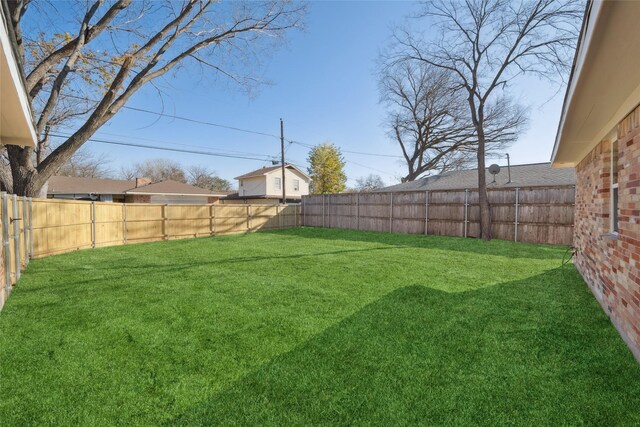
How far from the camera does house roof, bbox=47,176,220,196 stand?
22.5m

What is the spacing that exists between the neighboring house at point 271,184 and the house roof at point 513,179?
44.6 ft

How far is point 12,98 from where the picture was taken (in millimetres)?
2613

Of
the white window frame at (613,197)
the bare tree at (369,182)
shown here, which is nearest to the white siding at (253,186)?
the bare tree at (369,182)

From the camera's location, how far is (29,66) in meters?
8.55

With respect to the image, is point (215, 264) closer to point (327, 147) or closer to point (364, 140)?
point (364, 140)

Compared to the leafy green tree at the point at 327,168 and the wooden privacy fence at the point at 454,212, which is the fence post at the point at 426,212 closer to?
the wooden privacy fence at the point at 454,212

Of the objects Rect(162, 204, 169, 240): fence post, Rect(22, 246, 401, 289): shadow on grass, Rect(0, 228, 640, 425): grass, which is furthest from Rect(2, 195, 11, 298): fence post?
Rect(162, 204, 169, 240): fence post

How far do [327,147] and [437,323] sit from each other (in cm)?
2784

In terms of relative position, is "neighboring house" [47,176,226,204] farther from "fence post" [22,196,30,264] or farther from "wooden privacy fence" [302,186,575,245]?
"fence post" [22,196,30,264]

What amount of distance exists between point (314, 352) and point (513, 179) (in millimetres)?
13679

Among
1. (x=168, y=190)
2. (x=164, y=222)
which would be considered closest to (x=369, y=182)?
(x=168, y=190)

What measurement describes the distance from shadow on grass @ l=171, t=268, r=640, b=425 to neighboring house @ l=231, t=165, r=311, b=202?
24026 mm

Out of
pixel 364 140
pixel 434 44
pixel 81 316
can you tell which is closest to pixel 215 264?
pixel 81 316

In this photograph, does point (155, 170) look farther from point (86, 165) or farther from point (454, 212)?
point (454, 212)
